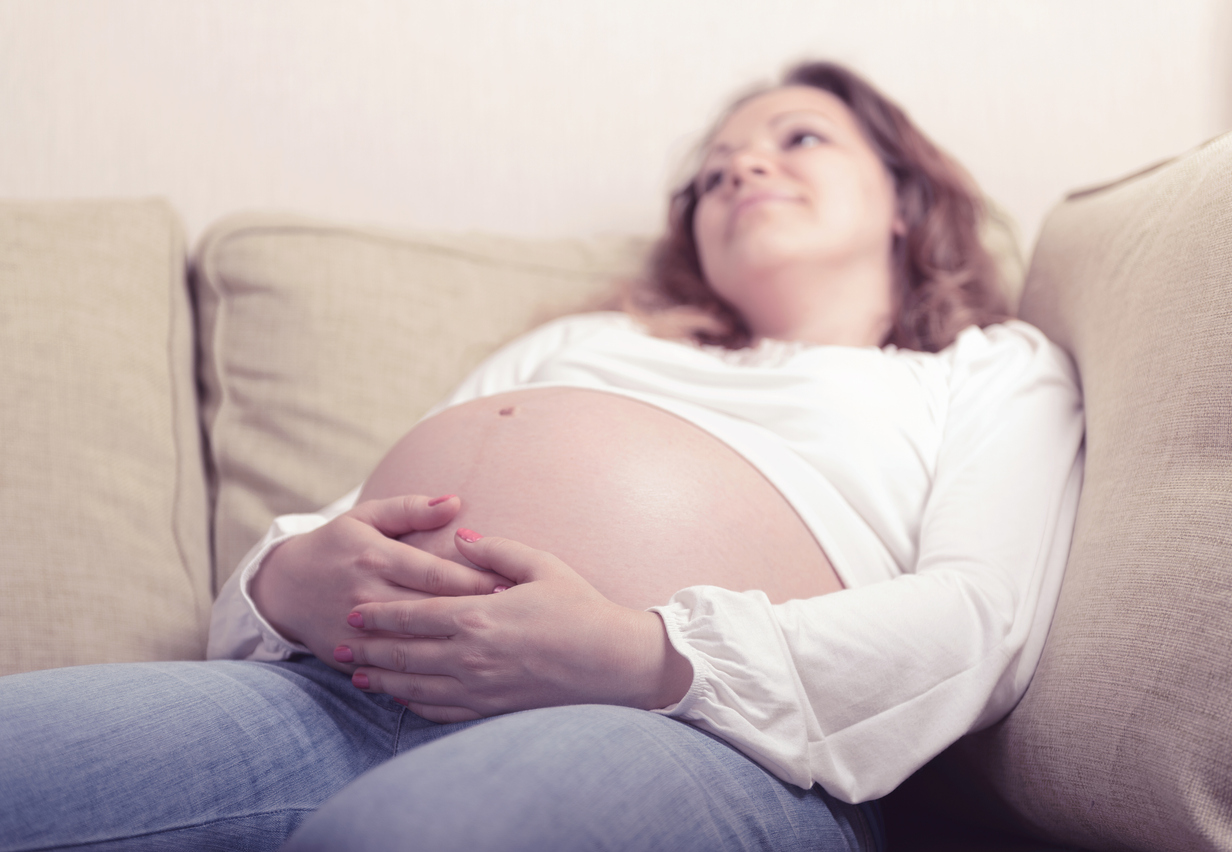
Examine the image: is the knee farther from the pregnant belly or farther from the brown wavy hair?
the brown wavy hair

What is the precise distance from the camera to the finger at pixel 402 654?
660 millimetres

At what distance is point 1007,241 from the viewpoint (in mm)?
1438

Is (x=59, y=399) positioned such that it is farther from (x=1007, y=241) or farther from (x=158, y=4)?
(x=1007, y=241)

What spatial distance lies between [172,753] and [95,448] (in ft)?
1.71

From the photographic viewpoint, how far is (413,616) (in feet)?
2.22

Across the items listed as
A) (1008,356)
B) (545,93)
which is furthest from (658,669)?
(545,93)

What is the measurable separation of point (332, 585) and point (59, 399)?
506 millimetres

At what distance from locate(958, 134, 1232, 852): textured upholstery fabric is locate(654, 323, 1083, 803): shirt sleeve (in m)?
0.04

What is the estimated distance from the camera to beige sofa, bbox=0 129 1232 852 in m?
0.62

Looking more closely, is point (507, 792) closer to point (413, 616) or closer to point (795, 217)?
point (413, 616)

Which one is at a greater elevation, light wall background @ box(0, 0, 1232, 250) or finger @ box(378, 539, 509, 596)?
light wall background @ box(0, 0, 1232, 250)

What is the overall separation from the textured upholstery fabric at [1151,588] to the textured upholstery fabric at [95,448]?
3.03 feet

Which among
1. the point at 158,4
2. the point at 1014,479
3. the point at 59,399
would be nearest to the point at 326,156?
the point at 158,4

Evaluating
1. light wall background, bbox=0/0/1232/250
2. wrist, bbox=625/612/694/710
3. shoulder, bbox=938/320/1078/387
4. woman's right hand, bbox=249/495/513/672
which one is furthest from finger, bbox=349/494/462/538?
light wall background, bbox=0/0/1232/250
